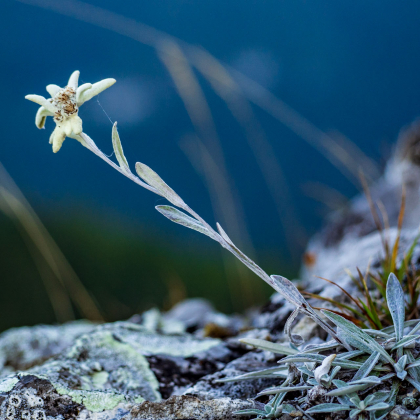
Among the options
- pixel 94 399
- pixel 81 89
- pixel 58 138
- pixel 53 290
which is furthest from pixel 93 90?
Result: pixel 53 290

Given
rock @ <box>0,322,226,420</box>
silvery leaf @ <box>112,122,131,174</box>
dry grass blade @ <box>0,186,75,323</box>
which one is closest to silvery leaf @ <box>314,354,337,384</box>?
rock @ <box>0,322,226,420</box>

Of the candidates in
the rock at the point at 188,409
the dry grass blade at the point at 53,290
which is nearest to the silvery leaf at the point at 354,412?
the rock at the point at 188,409

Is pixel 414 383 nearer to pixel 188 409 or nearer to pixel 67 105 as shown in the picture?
pixel 188 409

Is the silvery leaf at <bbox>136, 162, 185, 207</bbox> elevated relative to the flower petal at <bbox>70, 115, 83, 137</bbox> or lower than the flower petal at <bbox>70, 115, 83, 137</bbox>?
lower

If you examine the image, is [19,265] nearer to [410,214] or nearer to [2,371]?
[2,371]

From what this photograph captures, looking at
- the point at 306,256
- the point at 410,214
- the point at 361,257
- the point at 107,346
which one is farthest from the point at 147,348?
the point at 410,214

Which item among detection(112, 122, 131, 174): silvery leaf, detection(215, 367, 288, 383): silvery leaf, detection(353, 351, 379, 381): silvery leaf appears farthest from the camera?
detection(215, 367, 288, 383): silvery leaf

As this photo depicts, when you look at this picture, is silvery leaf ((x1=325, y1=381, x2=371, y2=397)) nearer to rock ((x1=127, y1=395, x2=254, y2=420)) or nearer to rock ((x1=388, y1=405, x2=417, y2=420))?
rock ((x1=388, y1=405, x2=417, y2=420))

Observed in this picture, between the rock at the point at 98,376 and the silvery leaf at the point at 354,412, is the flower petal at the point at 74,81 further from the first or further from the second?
the silvery leaf at the point at 354,412
